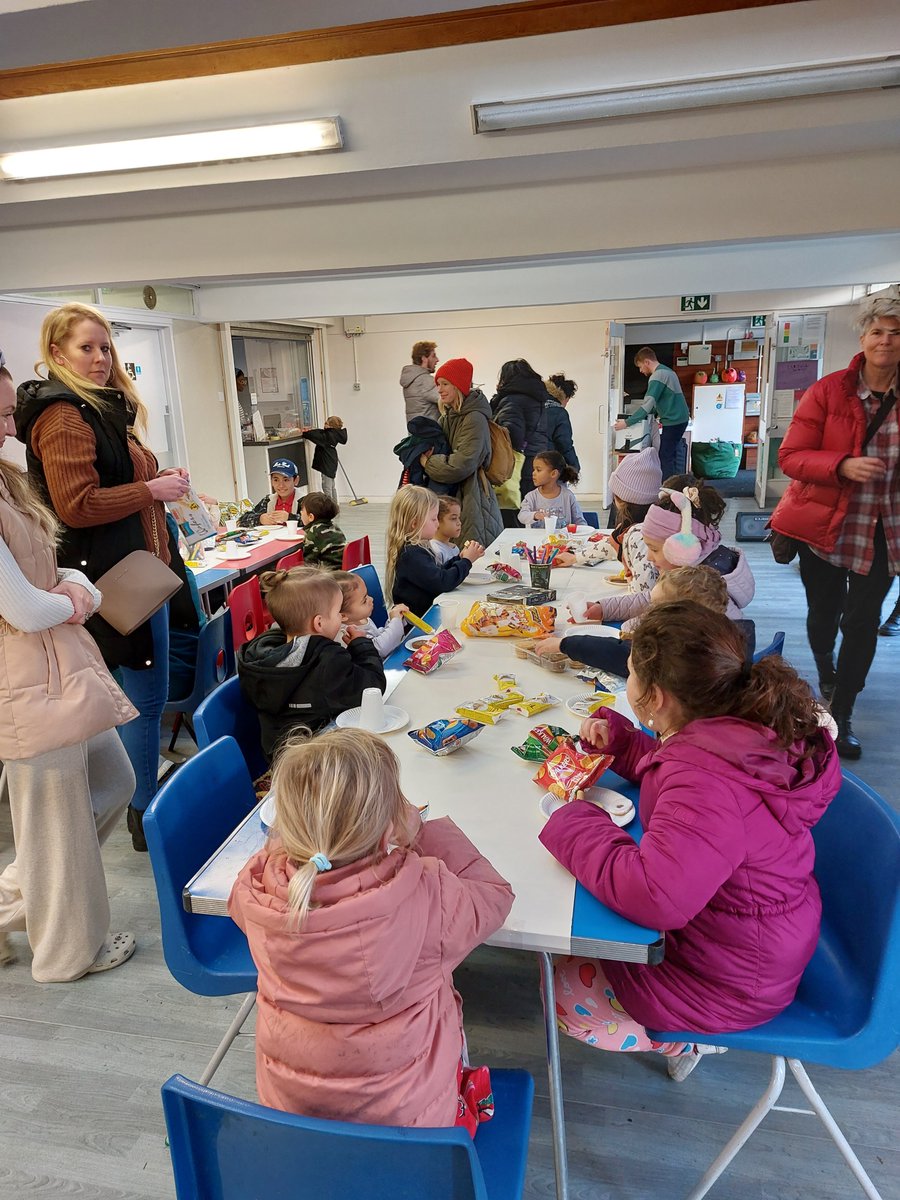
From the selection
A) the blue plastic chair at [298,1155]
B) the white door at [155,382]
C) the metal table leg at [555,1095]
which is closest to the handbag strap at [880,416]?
the metal table leg at [555,1095]

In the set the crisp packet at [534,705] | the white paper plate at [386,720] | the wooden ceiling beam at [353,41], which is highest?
the wooden ceiling beam at [353,41]

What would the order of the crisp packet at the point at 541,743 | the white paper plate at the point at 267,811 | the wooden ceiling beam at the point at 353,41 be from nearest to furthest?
the white paper plate at the point at 267,811 → the crisp packet at the point at 541,743 → the wooden ceiling beam at the point at 353,41

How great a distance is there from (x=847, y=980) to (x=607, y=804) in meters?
0.50

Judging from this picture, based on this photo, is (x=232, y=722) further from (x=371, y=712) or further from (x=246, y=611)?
(x=246, y=611)

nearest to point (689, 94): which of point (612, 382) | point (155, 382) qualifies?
point (155, 382)

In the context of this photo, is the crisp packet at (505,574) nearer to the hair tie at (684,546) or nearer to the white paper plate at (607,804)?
the hair tie at (684,546)

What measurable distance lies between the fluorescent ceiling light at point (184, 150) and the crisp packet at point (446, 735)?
9.11ft

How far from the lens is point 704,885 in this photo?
3.75ft

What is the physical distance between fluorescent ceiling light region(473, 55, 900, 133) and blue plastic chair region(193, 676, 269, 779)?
2576mm

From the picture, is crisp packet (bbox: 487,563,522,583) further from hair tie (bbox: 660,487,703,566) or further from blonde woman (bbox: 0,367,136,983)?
blonde woman (bbox: 0,367,136,983)

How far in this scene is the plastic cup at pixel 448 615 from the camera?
2713mm

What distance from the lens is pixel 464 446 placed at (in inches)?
166

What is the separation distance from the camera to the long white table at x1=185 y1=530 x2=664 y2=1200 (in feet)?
3.85

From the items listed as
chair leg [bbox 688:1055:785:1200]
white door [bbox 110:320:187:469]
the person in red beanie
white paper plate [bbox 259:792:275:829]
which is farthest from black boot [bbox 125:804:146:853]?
white door [bbox 110:320:187:469]
